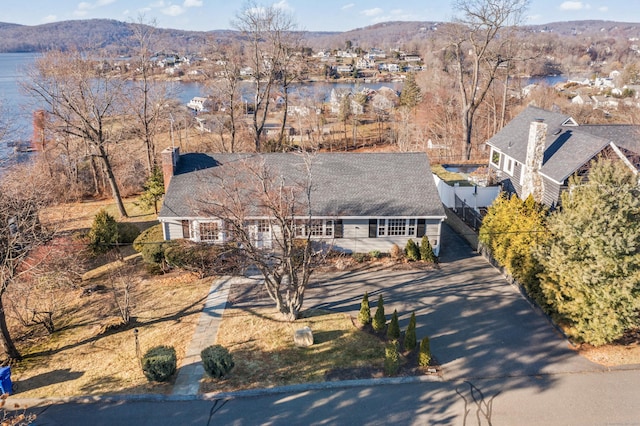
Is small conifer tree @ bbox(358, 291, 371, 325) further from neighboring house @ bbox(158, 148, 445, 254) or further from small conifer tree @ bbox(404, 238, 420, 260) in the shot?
small conifer tree @ bbox(404, 238, 420, 260)

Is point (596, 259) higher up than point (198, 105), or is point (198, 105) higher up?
point (198, 105)

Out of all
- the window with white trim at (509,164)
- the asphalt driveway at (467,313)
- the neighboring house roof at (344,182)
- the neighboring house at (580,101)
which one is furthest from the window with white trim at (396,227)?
the neighboring house at (580,101)

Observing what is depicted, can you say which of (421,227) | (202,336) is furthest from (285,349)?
(421,227)

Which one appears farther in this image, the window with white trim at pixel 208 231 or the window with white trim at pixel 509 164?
the window with white trim at pixel 509 164

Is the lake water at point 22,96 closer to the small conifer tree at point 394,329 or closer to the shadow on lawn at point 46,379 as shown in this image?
the shadow on lawn at point 46,379

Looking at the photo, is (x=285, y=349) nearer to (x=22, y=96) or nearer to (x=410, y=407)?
(x=410, y=407)

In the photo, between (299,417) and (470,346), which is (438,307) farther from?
(299,417)
